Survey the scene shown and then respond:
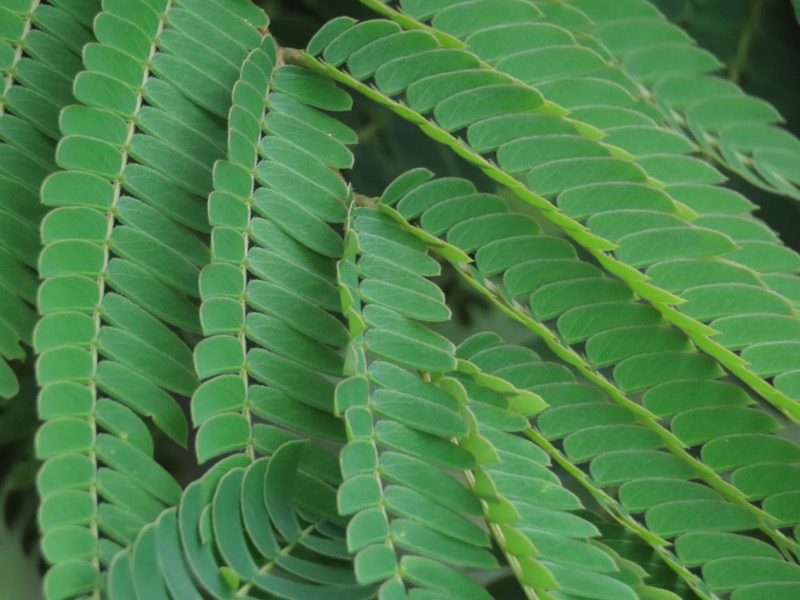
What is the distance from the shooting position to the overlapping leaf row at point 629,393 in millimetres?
648

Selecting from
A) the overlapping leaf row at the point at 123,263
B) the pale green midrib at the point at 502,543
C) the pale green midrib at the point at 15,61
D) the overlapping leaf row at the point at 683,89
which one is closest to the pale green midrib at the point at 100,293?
the overlapping leaf row at the point at 123,263

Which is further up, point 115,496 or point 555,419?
point 555,419

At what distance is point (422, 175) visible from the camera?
689mm

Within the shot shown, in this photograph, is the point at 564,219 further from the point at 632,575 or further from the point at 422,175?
the point at 632,575

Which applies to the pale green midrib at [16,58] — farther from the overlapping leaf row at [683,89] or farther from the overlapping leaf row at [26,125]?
the overlapping leaf row at [683,89]

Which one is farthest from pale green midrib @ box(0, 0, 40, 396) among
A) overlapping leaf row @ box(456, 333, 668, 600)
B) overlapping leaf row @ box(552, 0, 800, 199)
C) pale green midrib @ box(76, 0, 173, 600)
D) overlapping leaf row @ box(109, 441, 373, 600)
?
overlapping leaf row @ box(552, 0, 800, 199)

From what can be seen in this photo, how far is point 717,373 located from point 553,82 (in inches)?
11.6

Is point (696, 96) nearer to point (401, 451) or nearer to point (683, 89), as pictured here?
point (683, 89)

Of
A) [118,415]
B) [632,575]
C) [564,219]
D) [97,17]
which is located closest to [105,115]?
[97,17]

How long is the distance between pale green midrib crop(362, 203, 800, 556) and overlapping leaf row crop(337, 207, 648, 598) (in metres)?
0.06

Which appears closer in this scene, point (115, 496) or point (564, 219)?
point (115, 496)

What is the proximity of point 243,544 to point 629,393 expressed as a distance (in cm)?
32

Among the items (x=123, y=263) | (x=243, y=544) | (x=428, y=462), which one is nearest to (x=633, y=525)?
(x=428, y=462)

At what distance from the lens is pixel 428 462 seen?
554 mm
